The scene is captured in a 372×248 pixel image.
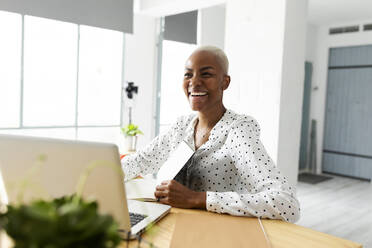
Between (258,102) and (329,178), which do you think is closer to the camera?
(258,102)

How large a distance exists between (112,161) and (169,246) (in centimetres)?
30

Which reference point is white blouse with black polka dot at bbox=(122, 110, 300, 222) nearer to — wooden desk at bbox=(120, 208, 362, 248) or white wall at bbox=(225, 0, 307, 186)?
wooden desk at bbox=(120, 208, 362, 248)

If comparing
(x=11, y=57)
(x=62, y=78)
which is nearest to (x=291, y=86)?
(x=62, y=78)

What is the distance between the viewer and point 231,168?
1533 mm

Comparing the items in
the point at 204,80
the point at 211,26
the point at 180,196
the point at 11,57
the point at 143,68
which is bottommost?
the point at 180,196

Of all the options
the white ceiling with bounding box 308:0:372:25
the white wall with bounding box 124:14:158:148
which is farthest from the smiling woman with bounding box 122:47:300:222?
the white ceiling with bounding box 308:0:372:25

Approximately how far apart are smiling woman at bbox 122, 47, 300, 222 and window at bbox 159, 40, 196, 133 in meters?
3.50

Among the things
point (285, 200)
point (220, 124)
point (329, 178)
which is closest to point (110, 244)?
point (285, 200)

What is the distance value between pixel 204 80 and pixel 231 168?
0.42m

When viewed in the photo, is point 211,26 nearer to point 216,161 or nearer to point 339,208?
point 339,208

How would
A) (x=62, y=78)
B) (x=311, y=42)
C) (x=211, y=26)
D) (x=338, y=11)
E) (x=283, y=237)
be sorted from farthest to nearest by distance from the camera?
1. (x=311, y=42)
2. (x=62, y=78)
3. (x=338, y=11)
4. (x=211, y=26)
5. (x=283, y=237)

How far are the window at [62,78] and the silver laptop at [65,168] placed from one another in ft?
11.0

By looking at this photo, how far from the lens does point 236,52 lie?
3516 millimetres

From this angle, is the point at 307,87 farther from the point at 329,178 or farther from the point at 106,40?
the point at 106,40
